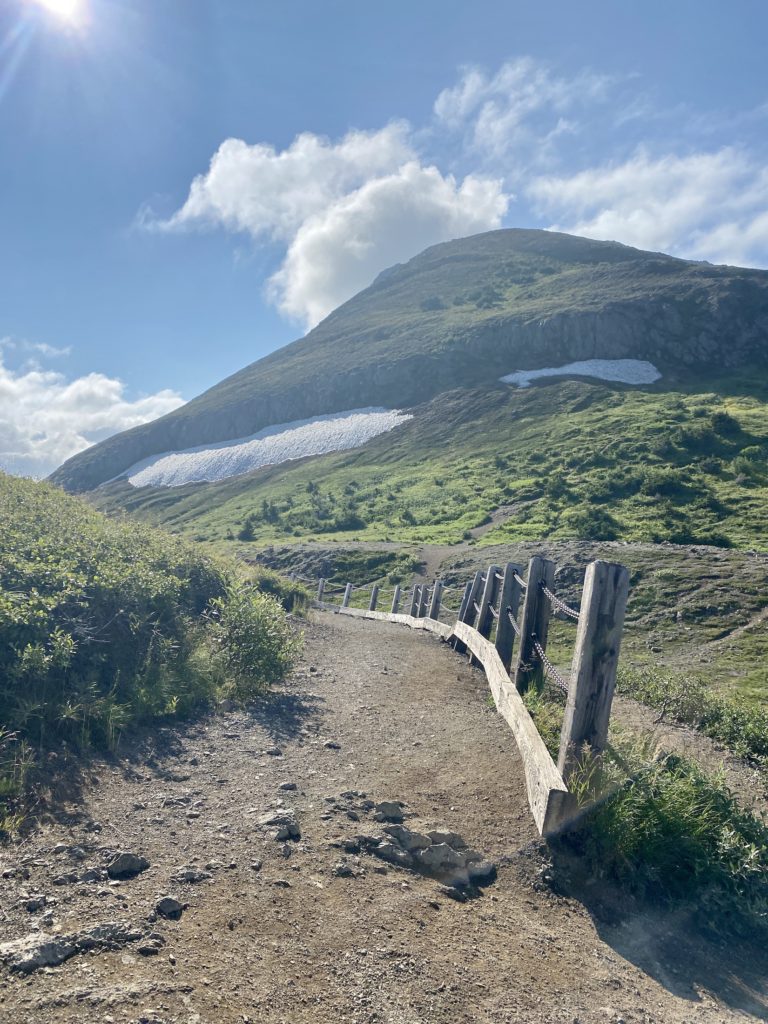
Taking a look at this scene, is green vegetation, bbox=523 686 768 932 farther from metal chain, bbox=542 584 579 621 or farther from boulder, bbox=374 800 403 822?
metal chain, bbox=542 584 579 621

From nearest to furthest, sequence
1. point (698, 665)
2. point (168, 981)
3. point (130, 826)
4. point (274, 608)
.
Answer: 1. point (168, 981)
2. point (130, 826)
3. point (274, 608)
4. point (698, 665)

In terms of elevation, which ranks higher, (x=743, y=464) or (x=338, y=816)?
(x=743, y=464)

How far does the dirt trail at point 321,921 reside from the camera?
283 centimetres

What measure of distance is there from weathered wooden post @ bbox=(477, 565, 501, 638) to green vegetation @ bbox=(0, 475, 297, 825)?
3.51 metres

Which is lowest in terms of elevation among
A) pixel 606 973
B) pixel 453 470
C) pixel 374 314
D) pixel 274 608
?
pixel 606 973

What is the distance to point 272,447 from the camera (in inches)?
2699

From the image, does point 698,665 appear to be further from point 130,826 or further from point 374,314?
point 374,314

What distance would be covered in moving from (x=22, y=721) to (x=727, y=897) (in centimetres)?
510

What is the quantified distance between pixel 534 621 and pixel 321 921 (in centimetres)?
461

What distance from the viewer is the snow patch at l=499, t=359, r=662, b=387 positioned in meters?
A: 59.3

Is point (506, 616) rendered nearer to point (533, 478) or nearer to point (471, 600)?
point (471, 600)

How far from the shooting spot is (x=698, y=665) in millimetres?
12898

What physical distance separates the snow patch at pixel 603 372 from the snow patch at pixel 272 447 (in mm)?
11878

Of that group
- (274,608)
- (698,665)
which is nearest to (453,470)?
(698,665)
